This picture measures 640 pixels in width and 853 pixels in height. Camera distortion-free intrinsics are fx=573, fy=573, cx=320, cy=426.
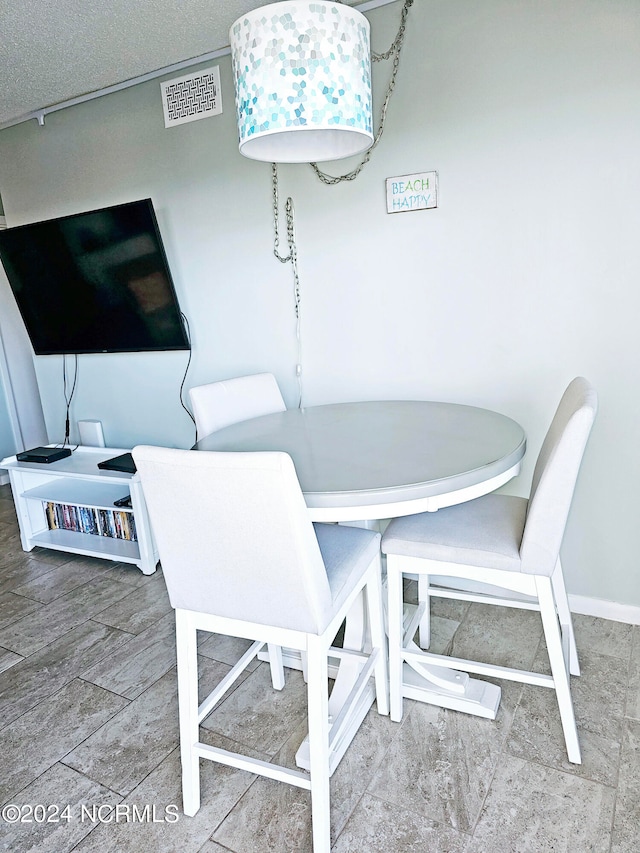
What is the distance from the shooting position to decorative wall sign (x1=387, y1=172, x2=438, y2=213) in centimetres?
224

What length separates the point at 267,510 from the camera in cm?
118

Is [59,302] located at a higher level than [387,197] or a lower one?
lower

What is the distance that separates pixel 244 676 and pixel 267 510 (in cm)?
112

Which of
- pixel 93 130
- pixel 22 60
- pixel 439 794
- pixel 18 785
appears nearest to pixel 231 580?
pixel 439 794

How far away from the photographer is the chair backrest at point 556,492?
137 centimetres

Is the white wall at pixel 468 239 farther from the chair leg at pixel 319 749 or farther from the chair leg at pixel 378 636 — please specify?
the chair leg at pixel 319 749

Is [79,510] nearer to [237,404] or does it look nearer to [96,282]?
[96,282]

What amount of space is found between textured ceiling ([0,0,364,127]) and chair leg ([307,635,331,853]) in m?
2.28

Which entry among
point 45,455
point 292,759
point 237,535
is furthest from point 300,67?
point 45,455

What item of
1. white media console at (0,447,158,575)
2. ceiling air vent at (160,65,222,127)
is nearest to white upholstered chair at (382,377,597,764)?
white media console at (0,447,158,575)

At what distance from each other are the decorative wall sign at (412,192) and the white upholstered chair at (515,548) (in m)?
0.98

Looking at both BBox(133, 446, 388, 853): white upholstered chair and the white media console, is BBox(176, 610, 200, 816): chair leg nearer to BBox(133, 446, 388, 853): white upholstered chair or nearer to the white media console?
BBox(133, 446, 388, 853): white upholstered chair

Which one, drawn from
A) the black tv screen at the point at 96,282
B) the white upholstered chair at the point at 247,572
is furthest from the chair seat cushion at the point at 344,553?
the black tv screen at the point at 96,282

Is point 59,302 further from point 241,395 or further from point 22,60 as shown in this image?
point 241,395
